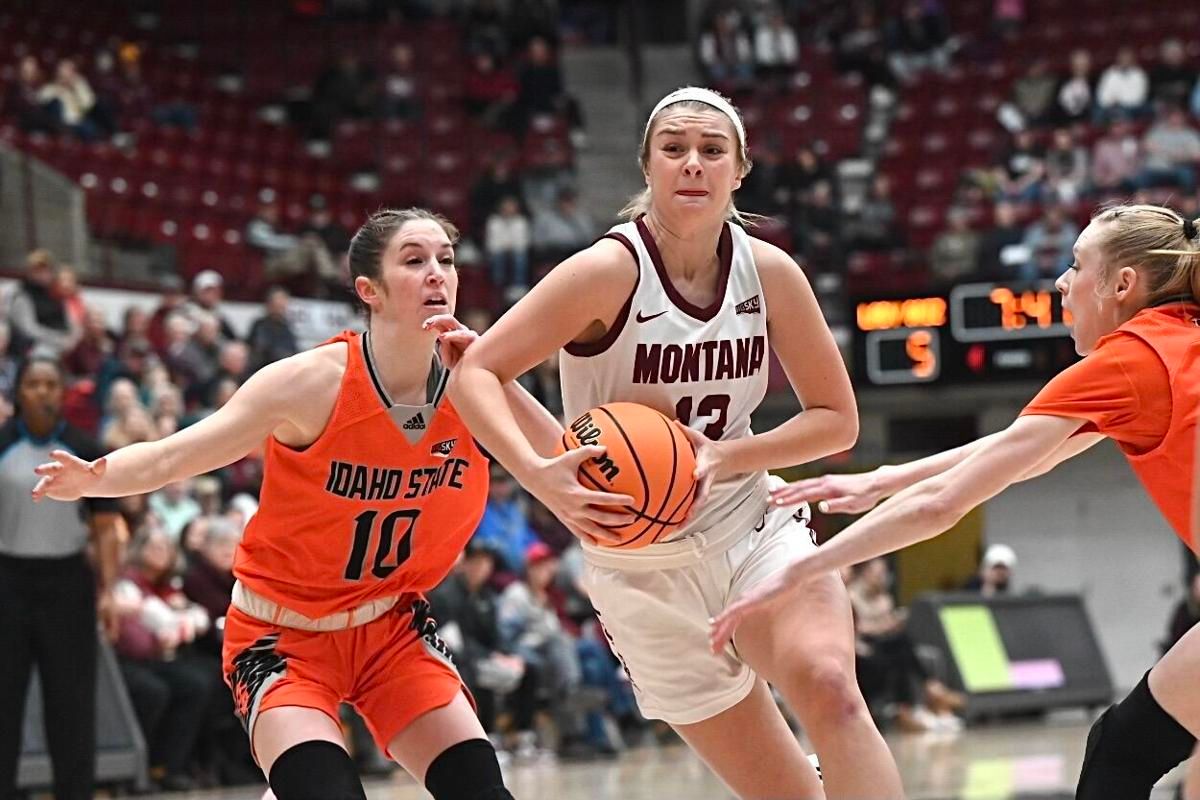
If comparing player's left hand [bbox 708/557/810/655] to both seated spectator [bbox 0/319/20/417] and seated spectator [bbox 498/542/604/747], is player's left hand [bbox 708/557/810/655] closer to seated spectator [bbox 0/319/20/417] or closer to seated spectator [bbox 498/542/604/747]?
seated spectator [bbox 0/319/20/417]

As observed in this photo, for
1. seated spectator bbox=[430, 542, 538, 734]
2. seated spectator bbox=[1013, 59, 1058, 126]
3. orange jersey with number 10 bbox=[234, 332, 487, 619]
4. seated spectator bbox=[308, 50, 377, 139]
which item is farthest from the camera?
seated spectator bbox=[308, 50, 377, 139]

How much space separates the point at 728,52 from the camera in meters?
20.5

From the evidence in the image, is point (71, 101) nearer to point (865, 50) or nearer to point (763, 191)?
point (763, 191)

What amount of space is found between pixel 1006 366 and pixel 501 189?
5772 mm

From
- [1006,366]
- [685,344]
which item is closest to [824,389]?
[685,344]

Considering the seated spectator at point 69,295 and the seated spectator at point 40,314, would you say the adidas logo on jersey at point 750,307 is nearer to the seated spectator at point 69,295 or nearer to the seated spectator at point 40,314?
the seated spectator at point 40,314

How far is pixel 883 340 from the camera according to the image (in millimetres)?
14320

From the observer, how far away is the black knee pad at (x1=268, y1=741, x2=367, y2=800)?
12.7 ft

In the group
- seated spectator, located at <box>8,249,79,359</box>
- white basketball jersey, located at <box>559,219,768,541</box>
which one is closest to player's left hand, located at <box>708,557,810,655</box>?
white basketball jersey, located at <box>559,219,768,541</box>

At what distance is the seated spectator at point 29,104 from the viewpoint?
14801mm

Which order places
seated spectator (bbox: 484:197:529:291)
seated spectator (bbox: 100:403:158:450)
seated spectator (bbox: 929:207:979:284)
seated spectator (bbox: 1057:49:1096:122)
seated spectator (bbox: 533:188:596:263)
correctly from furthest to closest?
1. seated spectator (bbox: 1057:49:1096:122)
2. seated spectator (bbox: 533:188:596:263)
3. seated spectator (bbox: 484:197:529:291)
4. seated spectator (bbox: 929:207:979:284)
5. seated spectator (bbox: 100:403:158:450)

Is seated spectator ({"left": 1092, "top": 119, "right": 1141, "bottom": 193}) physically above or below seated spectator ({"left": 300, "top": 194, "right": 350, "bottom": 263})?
above

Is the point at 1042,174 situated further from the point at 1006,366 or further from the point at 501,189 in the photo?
the point at 501,189

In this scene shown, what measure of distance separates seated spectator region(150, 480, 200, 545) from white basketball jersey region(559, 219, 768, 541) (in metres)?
6.21
